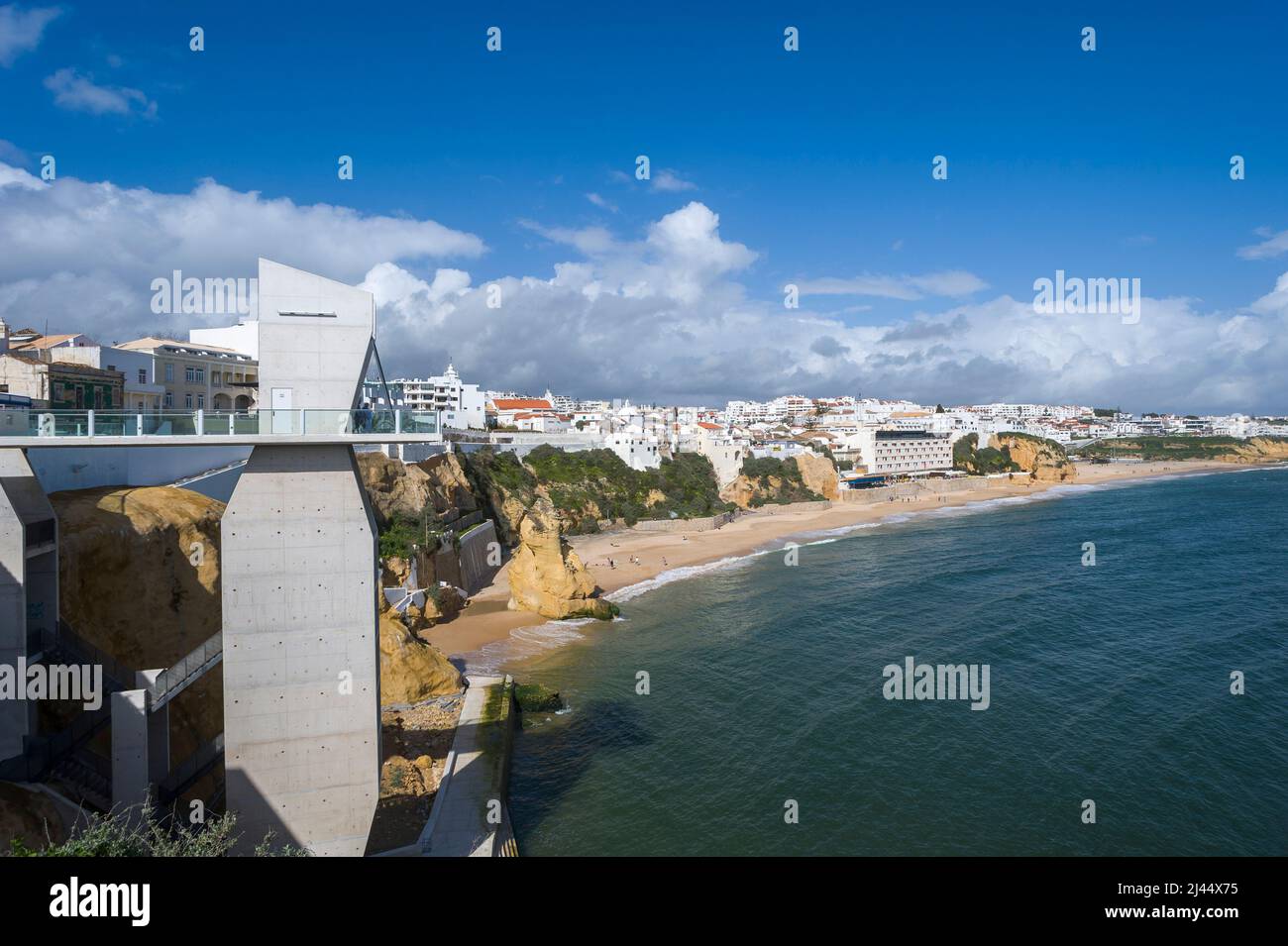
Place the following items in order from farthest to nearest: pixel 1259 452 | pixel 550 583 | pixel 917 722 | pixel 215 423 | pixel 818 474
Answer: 1. pixel 1259 452
2. pixel 818 474
3. pixel 550 583
4. pixel 917 722
5. pixel 215 423

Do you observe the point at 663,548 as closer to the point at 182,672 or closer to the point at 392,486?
the point at 392,486

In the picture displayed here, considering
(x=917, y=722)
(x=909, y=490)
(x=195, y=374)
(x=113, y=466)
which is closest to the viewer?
(x=113, y=466)

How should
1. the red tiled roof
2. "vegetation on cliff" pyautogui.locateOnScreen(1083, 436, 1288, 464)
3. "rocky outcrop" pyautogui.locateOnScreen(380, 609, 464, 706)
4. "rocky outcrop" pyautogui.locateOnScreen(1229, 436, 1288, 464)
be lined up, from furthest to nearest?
1. "rocky outcrop" pyautogui.locateOnScreen(1229, 436, 1288, 464)
2. "vegetation on cliff" pyautogui.locateOnScreen(1083, 436, 1288, 464)
3. the red tiled roof
4. "rocky outcrop" pyautogui.locateOnScreen(380, 609, 464, 706)

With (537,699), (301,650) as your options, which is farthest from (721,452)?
(301,650)

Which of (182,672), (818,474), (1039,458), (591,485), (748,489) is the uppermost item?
(1039,458)

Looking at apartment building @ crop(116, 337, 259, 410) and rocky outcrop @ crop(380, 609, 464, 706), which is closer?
rocky outcrop @ crop(380, 609, 464, 706)

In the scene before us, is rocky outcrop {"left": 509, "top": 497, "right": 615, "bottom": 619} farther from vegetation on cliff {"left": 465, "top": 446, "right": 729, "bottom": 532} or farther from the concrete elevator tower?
the concrete elevator tower

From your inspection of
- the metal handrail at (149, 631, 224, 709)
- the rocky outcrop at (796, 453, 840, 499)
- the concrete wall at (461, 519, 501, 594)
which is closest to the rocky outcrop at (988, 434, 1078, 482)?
the rocky outcrop at (796, 453, 840, 499)

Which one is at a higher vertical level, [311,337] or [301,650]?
[311,337]
